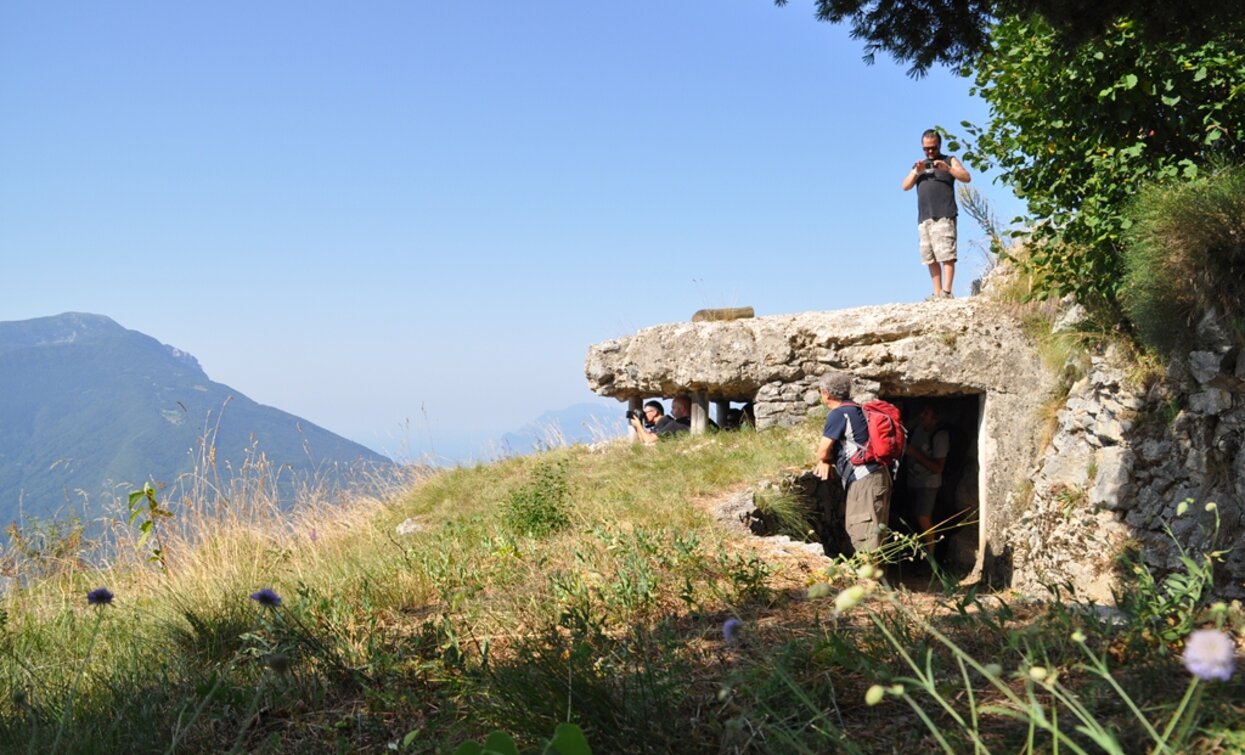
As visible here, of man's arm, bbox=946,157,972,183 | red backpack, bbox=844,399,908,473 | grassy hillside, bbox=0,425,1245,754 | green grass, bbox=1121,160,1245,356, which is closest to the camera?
grassy hillside, bbox=0,425,1245,754

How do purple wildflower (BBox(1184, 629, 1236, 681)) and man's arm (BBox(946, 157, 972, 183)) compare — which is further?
man's arm (BBox(946, 157, 972, 183))

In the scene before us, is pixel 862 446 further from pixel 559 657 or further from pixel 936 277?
pixel 559 657

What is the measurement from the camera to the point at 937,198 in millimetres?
10492

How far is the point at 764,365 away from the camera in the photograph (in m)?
11.5

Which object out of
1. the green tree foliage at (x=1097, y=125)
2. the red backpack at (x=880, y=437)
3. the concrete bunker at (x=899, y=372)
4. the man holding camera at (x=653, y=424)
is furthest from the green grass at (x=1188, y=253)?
the man holding camera at (x=653, y=424)

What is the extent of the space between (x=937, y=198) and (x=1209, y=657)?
9890 millimetres

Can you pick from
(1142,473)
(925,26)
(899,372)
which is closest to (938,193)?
(899,372)

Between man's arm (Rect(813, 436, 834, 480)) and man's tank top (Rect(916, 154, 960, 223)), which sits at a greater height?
man's tank top (Rect(916, 154, 960, 223))

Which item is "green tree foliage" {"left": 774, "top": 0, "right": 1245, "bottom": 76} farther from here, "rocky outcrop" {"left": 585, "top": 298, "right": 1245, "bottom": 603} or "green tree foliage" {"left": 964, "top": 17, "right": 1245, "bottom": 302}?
"rocky outcrop" {"left": 585, "top": 298, "right": 1245, "bottom": 603}

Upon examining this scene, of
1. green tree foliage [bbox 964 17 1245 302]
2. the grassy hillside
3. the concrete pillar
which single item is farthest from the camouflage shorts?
the grassy hillside

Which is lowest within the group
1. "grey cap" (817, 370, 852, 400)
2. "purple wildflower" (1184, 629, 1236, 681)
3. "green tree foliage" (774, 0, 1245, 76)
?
"purple wildflower" (1184, 629, 1236, 681)

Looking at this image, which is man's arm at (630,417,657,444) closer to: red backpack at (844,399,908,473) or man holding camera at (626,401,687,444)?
man holding camera at (626,401,687,444)

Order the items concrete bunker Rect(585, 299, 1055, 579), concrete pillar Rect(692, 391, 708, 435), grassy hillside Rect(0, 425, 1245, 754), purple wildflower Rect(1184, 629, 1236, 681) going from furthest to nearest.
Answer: concrete pillar Rect(692, 391, 708, 435), concrete bunker Rect(585, 299, 1055, 579), grassy hillside Rect(0, 425, 1245, 754), purple wildflower Rect(1184, 629, 1236, 681)

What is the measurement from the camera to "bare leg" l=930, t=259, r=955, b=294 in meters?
10.9
